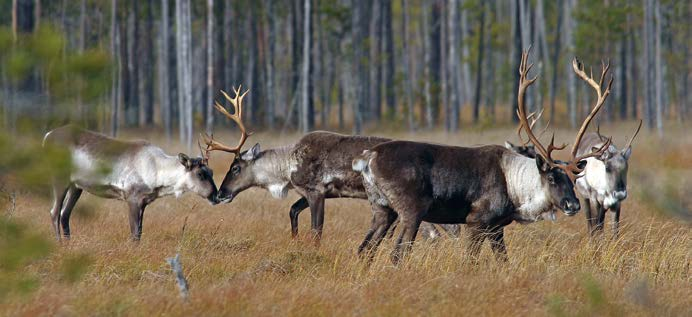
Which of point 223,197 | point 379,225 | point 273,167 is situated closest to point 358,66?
point 273,167

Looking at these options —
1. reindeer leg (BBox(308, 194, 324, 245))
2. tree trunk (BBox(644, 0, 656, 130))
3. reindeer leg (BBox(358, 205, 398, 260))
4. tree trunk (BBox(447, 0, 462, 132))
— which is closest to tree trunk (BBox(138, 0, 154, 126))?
tree trunk (BBox(447, 0, 462, 132))

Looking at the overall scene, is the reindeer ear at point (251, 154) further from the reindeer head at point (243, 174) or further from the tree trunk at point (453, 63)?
the tree trunk at point (453, 63)

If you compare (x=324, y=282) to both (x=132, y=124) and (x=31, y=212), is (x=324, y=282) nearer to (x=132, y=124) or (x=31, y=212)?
(x=31, y=212)

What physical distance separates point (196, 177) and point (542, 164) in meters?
3.98

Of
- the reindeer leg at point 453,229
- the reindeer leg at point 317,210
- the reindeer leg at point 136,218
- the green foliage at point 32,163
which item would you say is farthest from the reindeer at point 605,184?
the green foliage at point 32,163

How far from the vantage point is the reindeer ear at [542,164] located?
8969 millimetres

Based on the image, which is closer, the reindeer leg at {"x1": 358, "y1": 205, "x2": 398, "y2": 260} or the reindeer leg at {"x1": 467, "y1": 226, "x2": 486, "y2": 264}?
the reindeer leg at {"x1": 467, "y1": 226, "x2": 486, "y2": 264}

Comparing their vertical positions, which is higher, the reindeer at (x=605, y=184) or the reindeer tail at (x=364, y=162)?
the reindeer tail at (x=364, y=162)

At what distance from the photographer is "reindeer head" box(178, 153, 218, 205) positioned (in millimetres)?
10969

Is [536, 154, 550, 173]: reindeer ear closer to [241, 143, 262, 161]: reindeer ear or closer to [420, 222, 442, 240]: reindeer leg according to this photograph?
[420, 222, 442, 240]: reindeer leg

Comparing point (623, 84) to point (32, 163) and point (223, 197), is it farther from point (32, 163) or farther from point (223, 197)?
point (32, 163)

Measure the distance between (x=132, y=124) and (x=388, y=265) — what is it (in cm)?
3125

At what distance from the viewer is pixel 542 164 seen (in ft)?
29.7

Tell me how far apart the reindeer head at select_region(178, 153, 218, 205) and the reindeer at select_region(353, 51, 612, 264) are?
2.58 m
